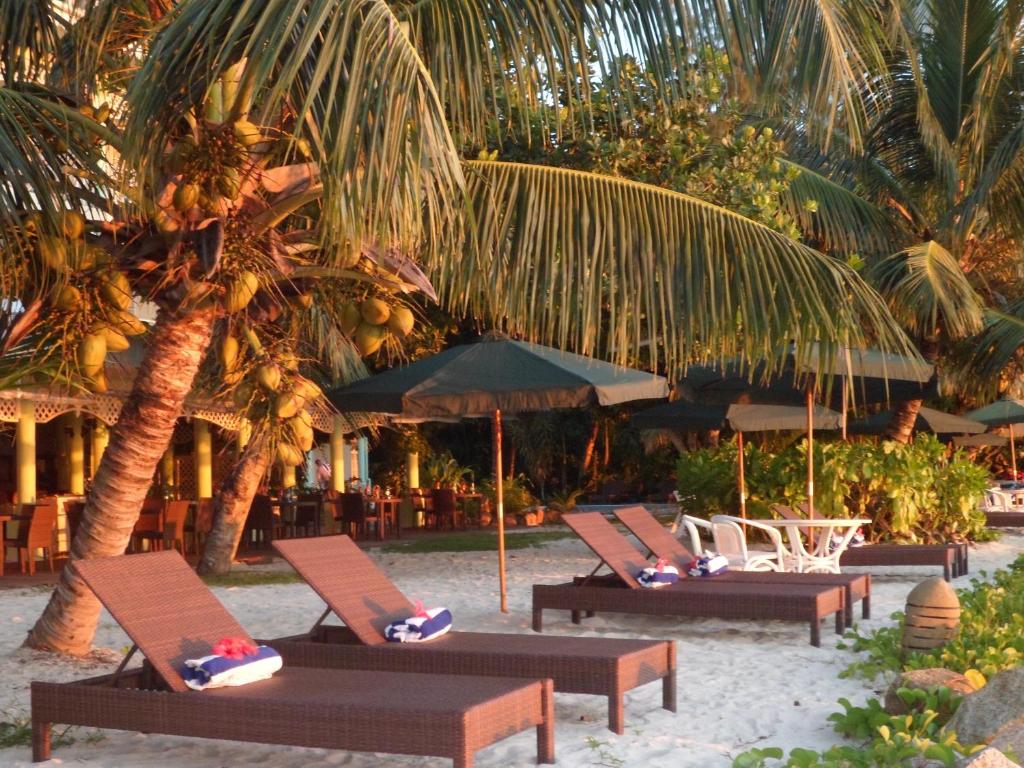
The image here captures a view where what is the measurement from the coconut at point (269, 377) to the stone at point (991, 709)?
316 cm

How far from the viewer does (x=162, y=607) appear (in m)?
5.21

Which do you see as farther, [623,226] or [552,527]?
[552,527]

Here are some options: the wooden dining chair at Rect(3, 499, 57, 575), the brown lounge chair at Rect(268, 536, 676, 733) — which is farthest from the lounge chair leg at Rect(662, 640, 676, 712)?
the wooden dining chair at Rect(3, 499, 57, 575)

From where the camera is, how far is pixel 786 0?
5547 millimetres

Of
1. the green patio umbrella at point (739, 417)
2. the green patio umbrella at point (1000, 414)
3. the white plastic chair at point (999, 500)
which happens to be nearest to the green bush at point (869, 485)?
the green patio umbrella at point (739, 417)

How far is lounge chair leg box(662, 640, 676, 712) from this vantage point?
5922 millimetres

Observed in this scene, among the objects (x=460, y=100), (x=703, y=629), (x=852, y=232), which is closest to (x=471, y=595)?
(x=703, y=629)

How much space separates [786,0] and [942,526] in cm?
1077

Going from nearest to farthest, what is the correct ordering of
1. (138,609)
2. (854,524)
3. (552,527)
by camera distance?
(138,609), (854,524), (552,527)

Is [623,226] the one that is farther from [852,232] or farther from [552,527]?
[552,527]

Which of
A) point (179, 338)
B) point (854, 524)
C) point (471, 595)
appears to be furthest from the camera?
point (471, 595)

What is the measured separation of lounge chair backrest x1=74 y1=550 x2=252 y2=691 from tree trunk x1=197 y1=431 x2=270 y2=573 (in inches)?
240

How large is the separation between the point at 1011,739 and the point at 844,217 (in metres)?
13.4

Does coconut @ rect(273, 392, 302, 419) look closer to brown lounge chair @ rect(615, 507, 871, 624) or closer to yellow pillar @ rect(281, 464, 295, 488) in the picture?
brown lounge chair @ rect(615, 507, 871, 624)
